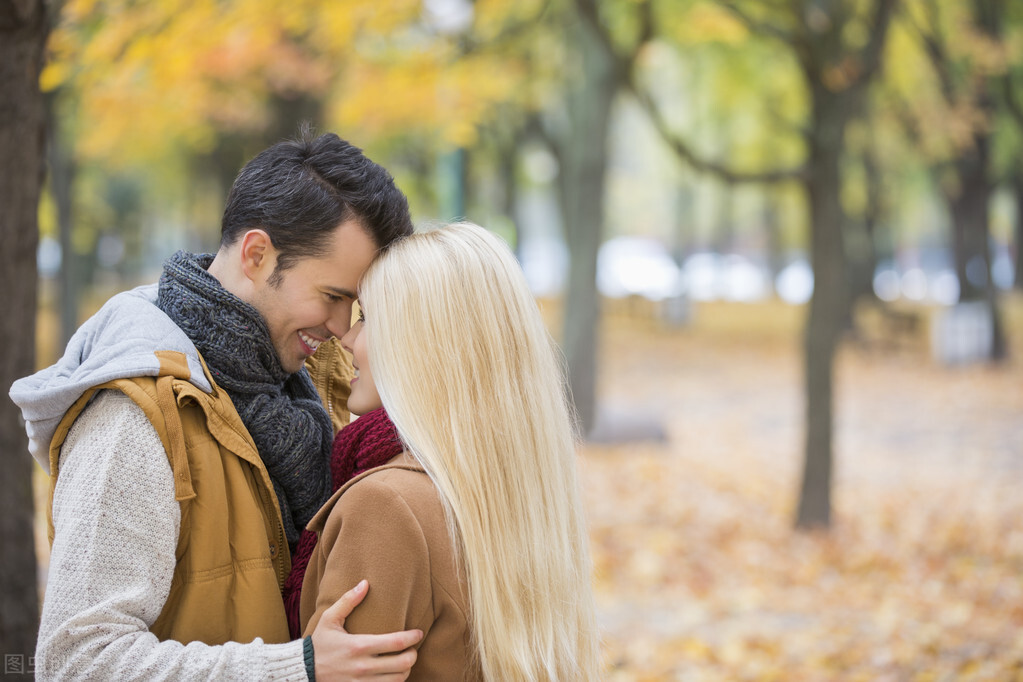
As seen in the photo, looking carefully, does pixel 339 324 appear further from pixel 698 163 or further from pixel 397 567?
pixel 698 163

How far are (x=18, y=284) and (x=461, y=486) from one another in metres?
2.03

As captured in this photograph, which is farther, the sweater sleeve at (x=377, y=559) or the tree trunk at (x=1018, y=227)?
the tree trunk at (x=1018, y=227)

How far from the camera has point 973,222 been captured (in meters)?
19.6

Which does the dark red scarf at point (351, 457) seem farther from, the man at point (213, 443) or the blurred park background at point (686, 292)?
the blurred park background at point (686, 292)

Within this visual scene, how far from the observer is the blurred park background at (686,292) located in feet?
18.8

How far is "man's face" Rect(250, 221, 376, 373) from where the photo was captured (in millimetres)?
2305

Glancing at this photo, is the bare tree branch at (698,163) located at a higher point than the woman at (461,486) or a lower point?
higher

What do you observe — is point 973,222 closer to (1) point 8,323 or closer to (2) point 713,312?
(2) point 713,312

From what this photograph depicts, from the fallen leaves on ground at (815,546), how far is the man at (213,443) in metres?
1.67

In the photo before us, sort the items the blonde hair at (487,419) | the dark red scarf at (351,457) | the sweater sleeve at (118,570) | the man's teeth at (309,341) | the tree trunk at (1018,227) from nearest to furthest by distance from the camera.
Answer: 1. the sweater sleeve at (118,570)
2. the blonde hair at (487,419)
3. the dark red scarf at (351,457)
4. the man's teeth at (309,341)
5. the tree trunk at (1018,227)

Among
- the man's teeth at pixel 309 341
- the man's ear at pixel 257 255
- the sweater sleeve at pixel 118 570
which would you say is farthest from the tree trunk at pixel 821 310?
the sweater sleeve at pixel 118 570

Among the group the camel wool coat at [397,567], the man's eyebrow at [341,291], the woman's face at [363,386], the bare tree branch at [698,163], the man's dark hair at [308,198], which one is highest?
the bare tree branch at [698,163]

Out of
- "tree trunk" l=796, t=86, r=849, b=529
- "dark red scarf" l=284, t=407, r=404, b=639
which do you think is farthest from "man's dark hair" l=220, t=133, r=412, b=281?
"tree trunk" l=796, t=86, r=849, b=529

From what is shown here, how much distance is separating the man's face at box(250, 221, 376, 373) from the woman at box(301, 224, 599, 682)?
10 cm
